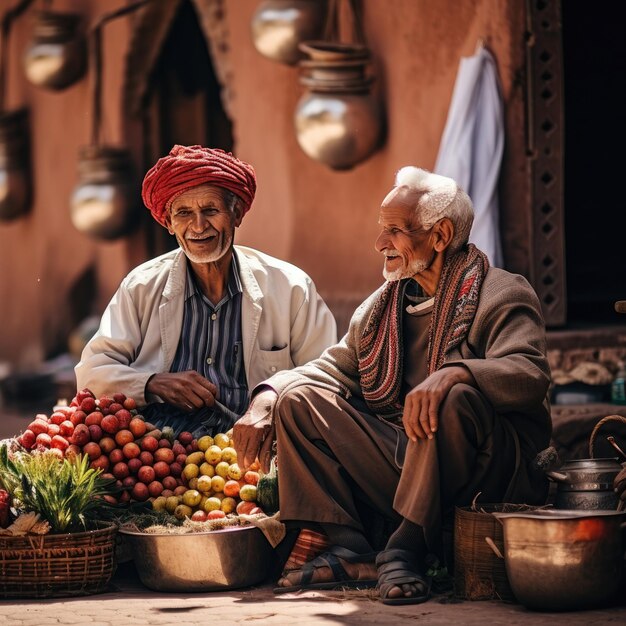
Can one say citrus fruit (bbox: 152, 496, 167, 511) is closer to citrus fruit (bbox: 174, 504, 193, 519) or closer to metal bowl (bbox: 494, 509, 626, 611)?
citrus fruit (bbox: 174, 504, 193, 519)

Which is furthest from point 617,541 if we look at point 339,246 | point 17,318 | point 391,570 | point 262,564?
point 17,318

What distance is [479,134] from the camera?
26.8 feet

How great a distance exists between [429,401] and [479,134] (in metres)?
3.64

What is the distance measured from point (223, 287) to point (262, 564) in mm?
1501

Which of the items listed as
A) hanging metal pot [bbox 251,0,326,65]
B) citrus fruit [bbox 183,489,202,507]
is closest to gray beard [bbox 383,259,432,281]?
citrus fruit [bbox 183,489,202,507]

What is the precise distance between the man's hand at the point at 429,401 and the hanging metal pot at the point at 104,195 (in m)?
7.27

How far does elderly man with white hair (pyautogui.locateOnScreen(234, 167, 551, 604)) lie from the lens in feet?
16.0

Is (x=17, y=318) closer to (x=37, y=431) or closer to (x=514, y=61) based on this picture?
(x=514, y=61)

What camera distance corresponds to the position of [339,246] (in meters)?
9.63

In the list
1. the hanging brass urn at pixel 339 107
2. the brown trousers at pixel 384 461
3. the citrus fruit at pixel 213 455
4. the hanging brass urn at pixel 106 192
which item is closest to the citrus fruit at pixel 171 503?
the citrus fruit at pixel 213 455

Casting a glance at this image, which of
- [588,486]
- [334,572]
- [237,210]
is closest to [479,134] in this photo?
[237,210]

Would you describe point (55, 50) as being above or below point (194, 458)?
above

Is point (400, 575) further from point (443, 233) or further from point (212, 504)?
Answer: point (443, 233)

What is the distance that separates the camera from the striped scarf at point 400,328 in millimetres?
5262
